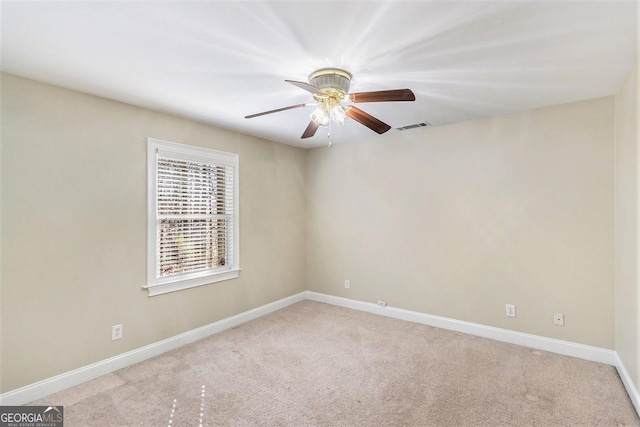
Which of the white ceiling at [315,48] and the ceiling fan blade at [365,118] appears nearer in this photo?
the white ceiling at [315,48]

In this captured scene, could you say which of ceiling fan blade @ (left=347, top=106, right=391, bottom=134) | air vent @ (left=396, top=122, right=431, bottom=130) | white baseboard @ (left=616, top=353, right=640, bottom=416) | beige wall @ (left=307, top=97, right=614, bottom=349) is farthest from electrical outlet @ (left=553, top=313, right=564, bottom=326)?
ceiling fan blade @ (left=347, top=106, right=391, bottom=134)

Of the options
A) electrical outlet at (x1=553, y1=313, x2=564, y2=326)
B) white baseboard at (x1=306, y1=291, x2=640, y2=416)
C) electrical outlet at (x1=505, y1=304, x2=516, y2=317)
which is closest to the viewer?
white baseboard at (x1=306, y1=291, x2=640, y2=416)

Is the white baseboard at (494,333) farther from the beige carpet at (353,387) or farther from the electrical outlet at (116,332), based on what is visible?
the electrical outlet at (116,332)

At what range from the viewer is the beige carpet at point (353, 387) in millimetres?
2090

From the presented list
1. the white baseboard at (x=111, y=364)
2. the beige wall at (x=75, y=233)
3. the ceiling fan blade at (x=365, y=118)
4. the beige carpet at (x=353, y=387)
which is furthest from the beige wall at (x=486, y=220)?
the beige wall at (x=75, y=233)

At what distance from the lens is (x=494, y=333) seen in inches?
130

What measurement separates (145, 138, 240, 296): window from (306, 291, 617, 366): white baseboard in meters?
1.82

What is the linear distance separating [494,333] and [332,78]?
3.05 meters

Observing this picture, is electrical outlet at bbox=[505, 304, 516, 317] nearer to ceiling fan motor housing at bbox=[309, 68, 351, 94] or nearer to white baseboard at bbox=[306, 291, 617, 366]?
white baseboard at bbox=[306, 291, 617, 366]

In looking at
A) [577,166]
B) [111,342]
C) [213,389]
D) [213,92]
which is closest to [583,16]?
[577,166]

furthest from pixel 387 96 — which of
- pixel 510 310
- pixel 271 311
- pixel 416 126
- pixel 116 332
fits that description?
pixel 271 311

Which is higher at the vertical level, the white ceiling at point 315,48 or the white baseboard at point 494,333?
the white ceiling at point 315,48

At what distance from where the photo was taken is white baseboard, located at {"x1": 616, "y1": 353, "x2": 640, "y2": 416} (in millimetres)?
2113

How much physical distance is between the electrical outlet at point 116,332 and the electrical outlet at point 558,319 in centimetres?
406
